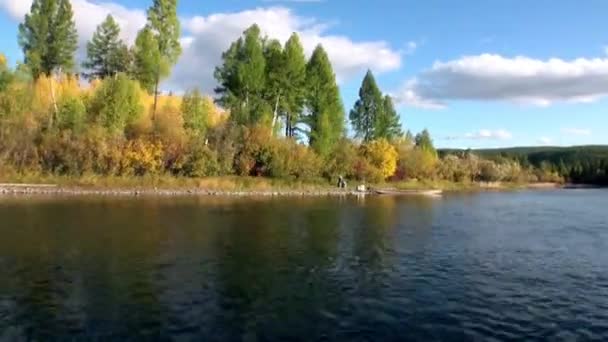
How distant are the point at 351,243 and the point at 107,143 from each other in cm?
5109

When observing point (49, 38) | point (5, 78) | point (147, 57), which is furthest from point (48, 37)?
point (147, 57)

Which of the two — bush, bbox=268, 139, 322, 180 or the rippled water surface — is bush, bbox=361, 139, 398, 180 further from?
the rippled water surface

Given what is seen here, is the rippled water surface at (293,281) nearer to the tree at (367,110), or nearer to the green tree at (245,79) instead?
the green tree at (245,79)

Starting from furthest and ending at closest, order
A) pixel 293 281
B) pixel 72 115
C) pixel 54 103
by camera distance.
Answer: pixel 54 103
pixel 72 115
pixel 293 281

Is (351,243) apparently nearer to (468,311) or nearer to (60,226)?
(468,311)

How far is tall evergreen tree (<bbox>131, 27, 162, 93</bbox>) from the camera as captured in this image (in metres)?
75.9

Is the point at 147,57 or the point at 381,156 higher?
the point at 147,57

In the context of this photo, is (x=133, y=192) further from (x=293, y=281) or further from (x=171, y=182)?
(x=293, y=281)

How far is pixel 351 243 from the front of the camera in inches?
1233

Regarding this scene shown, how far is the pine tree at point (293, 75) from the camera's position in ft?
292

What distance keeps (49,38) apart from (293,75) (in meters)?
37.8

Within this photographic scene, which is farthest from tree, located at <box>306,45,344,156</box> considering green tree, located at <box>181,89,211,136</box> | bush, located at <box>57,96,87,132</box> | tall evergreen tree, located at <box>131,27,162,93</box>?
bush, located at <box>57,96,87,132</box>

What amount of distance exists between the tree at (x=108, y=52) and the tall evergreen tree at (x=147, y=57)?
315 cm

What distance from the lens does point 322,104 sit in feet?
310
